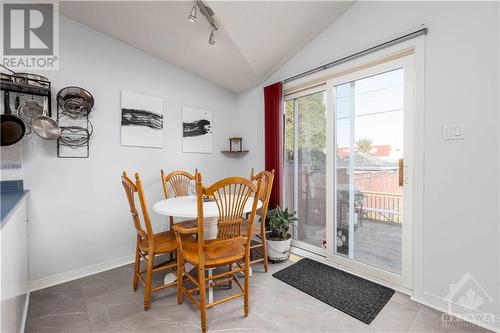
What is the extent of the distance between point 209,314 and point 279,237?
119cm

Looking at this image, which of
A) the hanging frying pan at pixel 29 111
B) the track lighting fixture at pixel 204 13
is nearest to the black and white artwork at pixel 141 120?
the hanging frying pan at pixel 29 111

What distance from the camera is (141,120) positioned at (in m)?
2.81

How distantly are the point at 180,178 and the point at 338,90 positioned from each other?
7.05 ft

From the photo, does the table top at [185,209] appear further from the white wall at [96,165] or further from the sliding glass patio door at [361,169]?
the sliding glass patio door at [361,169]

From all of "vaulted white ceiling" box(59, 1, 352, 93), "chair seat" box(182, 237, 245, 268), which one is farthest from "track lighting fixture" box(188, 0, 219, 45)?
"chair seat" box(182, 237, 245, 268)

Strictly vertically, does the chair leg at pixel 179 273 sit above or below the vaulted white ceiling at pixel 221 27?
below

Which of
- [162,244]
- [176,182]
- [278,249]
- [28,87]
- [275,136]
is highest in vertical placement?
[28,87]

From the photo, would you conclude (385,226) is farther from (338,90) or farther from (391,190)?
(338,90)

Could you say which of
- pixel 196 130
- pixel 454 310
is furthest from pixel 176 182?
pixel 454 310

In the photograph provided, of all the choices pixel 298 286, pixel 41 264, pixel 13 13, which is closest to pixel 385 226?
pixel 298 286

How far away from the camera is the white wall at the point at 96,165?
2.23m

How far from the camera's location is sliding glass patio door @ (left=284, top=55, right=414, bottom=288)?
6.97ft

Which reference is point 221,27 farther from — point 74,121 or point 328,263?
point 328,263

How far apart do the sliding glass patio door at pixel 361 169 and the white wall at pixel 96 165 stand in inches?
70.0
